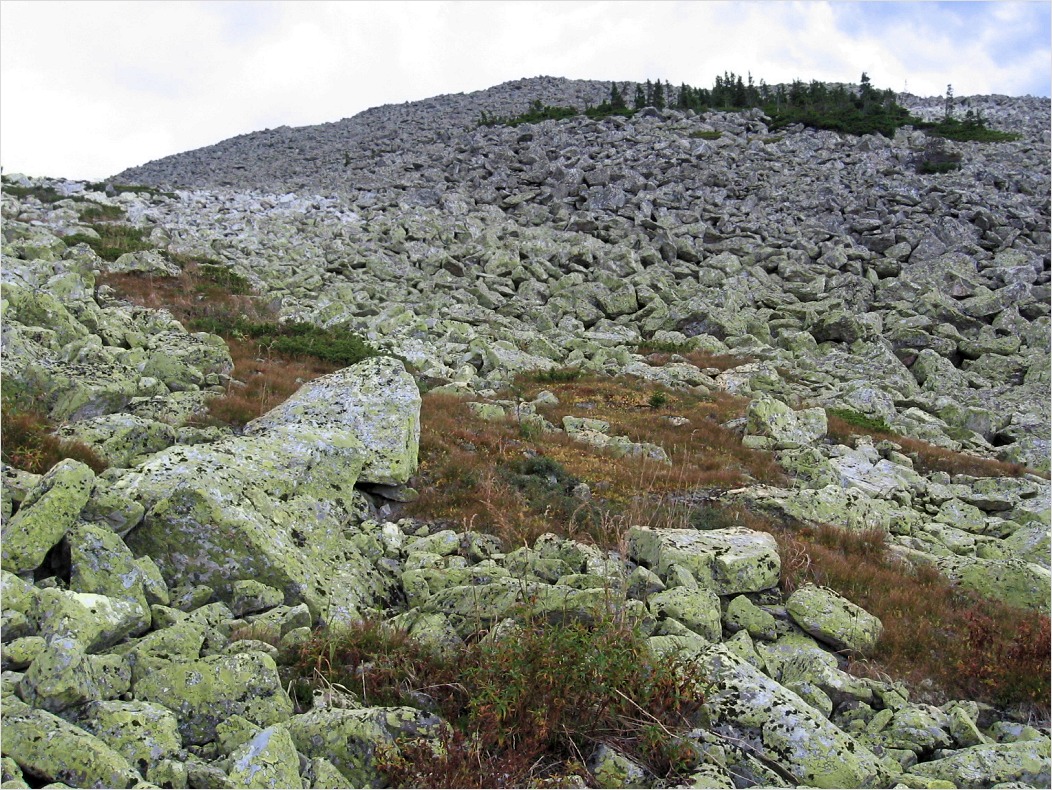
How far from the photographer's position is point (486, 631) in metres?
6.59

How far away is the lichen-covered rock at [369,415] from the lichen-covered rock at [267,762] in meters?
5.02

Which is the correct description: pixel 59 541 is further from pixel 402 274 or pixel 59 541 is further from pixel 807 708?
pixel 402 274

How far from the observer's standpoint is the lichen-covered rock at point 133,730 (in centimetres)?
482

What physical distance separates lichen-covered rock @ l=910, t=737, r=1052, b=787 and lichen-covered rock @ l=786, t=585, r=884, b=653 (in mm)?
1999

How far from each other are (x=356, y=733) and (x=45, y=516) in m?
3.37

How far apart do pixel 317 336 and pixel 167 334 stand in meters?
6.33

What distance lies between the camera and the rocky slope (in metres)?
5.50

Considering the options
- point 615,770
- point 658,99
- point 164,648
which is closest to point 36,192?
point 164,648

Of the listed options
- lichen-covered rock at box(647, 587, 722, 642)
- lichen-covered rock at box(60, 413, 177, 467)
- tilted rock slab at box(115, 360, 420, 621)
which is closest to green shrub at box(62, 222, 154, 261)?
lichen-covered rock at box(60, 413, 177, 467)

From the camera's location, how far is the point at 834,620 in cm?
828

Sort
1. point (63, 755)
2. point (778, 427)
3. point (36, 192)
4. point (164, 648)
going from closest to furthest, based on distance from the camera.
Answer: point (63, 755) < point (164, 648) < point (778, 427) < point (36, 192)

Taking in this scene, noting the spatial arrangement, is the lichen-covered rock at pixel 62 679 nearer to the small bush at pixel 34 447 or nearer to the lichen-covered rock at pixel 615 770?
the lichen-covered rock at pixel 615 770

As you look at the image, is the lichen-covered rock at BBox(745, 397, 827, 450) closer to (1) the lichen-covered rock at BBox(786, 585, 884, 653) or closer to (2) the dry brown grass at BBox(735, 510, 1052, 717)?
(2) the dry brown grass at BBox(735, 510, 1052, 717)

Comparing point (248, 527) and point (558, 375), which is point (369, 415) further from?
point (558, 375)
